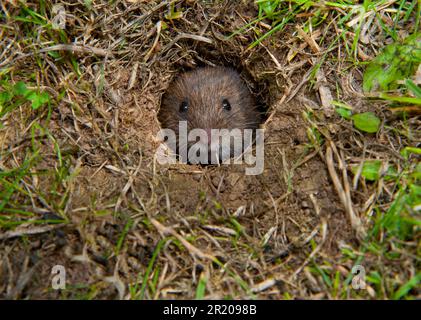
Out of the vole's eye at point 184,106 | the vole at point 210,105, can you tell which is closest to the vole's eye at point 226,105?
the vole at point 210,105

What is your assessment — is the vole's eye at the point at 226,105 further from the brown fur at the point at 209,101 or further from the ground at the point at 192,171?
the ground at the point at 192,171

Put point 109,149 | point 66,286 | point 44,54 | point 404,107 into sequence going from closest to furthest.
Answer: point 66,286
point 404,107
point 109,149
point 44,54

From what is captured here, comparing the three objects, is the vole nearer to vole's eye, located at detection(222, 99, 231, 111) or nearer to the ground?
vole's eye, located at detection(222, 99, 231, 111)

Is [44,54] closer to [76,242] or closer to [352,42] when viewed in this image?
[76,242]

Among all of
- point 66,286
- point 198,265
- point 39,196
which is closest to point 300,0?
point 198,265

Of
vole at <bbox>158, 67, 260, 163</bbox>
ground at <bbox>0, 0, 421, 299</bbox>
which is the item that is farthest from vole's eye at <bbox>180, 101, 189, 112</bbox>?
ground at <bbox>0, 0, 421, 299</bbox>

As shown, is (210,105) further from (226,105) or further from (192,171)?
(192,171)

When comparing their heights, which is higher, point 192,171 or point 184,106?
point 184,106

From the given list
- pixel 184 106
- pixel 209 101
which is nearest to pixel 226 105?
pixel 209 101
